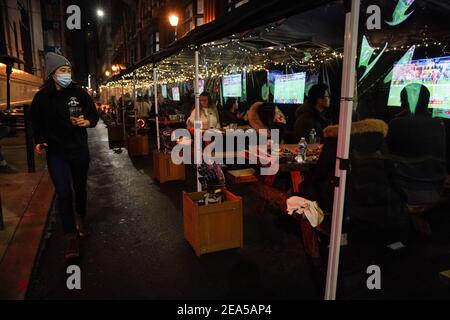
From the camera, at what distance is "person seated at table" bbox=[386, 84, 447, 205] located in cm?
374

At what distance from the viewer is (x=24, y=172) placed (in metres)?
7.78

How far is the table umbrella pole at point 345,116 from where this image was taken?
2.31m

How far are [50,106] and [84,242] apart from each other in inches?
72.4

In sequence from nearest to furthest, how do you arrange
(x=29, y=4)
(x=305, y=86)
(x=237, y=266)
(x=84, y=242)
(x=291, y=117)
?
(x=237, y=266) < (x=84, y=242) < (x=305, y=86) < (x=291, y=117) < (x=29, y=4)

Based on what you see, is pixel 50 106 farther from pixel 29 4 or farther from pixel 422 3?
pixel 29 4

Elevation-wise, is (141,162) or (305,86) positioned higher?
(305,86)

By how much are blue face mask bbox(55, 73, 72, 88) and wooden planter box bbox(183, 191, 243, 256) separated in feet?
6.40

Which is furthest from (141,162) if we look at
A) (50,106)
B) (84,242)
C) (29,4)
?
(29,4)

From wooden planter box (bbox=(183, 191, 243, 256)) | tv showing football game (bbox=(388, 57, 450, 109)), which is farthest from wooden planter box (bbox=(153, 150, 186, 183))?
tv showing football game (bbox=(388, 57, 450, 109))

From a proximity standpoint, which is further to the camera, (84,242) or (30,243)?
(84,242)

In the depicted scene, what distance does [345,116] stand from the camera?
7.89ft

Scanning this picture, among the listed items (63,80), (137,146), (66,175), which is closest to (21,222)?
(66,175)

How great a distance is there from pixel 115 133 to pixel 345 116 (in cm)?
1317
